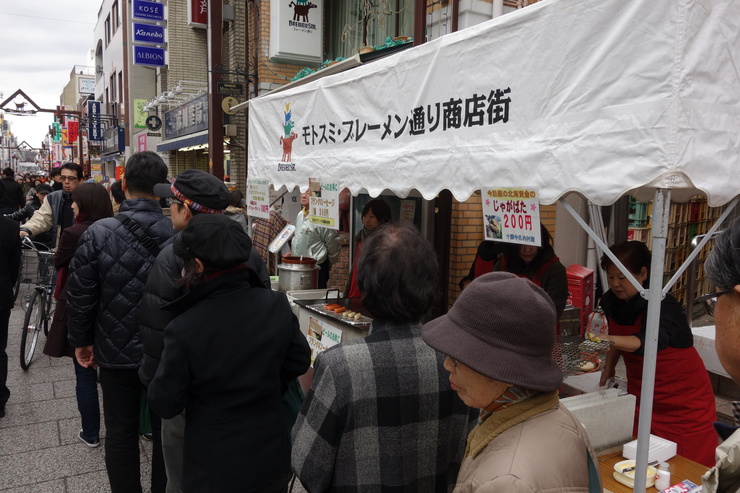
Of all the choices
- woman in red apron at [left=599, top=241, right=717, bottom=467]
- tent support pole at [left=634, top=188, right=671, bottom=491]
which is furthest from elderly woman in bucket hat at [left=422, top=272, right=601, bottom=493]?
woman in red apron at [left=599, top=241, right=717, bottom=467]

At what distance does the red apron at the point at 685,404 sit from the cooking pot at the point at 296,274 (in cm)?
376

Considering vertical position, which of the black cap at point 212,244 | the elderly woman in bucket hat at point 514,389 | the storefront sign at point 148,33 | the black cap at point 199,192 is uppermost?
the storefront sign at point 148,33

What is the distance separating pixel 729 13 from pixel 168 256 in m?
2.88

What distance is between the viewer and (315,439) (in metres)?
1.72

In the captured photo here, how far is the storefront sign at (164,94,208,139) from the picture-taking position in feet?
44.0

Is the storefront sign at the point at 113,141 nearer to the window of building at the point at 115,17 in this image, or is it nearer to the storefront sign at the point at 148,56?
the window of building at the point at 115,17

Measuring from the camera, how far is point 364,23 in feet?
29.6

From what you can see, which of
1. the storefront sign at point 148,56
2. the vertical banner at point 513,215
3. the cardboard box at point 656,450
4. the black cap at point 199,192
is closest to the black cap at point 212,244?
the black cap at point 199,192

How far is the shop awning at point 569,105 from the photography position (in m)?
2.11

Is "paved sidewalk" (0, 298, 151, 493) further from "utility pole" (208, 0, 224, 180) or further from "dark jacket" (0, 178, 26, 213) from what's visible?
"dark jacket" (0, 178, 26, 213)

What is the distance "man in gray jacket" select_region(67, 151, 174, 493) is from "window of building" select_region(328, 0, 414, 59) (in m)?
5.87

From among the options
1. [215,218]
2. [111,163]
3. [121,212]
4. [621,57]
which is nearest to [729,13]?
[621,57]

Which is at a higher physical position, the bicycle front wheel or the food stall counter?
the food stall counter

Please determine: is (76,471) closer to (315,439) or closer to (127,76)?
(315,439)
